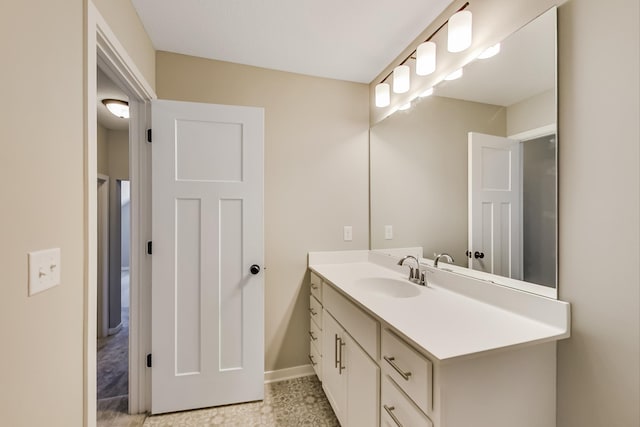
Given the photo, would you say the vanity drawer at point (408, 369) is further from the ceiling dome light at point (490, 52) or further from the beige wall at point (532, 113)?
the ceiling dome light at point (490, 52)

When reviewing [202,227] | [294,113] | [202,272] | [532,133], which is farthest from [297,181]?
[532,133]

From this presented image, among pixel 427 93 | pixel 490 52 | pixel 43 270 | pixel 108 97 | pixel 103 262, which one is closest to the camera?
pixel 43 270

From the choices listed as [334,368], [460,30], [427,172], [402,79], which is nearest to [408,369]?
Answer: [334,368]

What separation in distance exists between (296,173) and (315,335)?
4.00 ft

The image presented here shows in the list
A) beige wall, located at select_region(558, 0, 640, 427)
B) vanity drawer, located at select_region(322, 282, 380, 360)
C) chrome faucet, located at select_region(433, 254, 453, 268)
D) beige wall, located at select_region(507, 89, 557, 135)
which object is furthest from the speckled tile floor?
beige wall, located at select_region(507, 89, 557, 135)

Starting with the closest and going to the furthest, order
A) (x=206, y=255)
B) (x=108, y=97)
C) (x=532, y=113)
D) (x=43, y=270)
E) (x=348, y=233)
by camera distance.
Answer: (x=43, y=270), (x=532, y=113), (x=206, y=255), (x=348, y=233), (x=108, y=97)

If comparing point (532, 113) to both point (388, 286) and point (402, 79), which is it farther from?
point (388, 286)

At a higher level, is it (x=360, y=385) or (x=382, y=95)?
(x=382, y=95)

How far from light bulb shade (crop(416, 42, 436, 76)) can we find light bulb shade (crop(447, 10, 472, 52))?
21 centimetres

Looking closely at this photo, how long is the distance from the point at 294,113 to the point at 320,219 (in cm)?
85

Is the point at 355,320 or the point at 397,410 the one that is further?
the point at 355,320

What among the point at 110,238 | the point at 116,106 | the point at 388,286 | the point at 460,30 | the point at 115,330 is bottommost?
the point at 115,330

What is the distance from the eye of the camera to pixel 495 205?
130 cm

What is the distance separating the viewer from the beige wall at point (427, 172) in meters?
1.46
